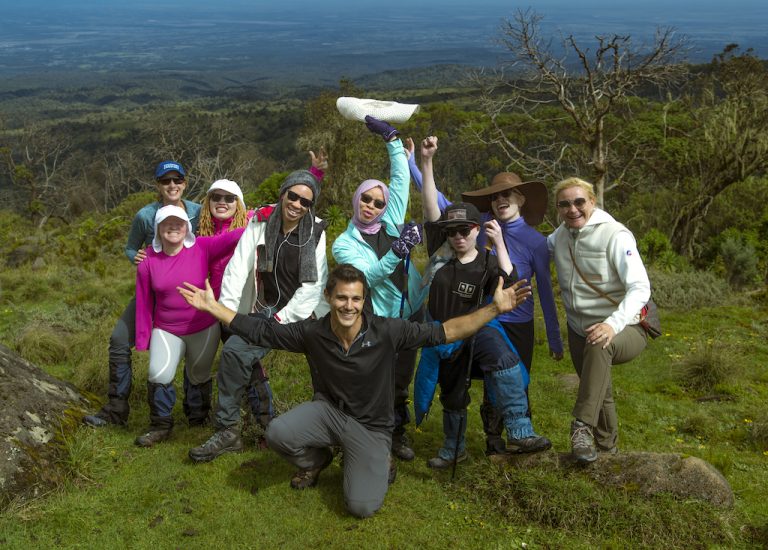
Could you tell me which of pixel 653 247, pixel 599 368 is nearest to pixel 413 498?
pixel 599 368

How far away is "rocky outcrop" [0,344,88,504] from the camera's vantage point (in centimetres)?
432

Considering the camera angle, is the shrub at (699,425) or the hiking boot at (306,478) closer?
the hiking boot at (306,478)

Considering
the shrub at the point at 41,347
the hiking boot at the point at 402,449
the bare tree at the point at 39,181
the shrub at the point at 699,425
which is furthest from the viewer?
the bare tree at the point at 39,181

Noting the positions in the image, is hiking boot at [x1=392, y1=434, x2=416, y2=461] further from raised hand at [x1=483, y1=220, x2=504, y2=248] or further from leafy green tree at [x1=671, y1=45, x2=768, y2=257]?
leafy green tree at [x1=671, y1=45, x2=768, y2=257]

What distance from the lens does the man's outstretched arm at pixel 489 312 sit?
420 cm

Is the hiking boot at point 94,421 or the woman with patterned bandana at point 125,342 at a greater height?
the woman with patterned bandana at point 125,342

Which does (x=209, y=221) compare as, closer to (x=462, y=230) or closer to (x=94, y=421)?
(x=94, y=421)

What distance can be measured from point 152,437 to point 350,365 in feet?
6.48

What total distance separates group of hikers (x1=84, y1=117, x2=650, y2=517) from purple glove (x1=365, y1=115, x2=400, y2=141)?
0.7 inches

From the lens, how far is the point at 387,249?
15.7 feet

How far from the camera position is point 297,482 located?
463 centimetres

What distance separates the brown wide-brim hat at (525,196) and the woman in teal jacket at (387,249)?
58cm

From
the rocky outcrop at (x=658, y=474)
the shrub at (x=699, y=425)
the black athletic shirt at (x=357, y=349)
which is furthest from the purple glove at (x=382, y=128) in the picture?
the shrub at (x=699, y=425)

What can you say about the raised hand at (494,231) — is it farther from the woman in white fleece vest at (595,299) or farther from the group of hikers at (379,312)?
the woman in white fleece vest at (595,299)
